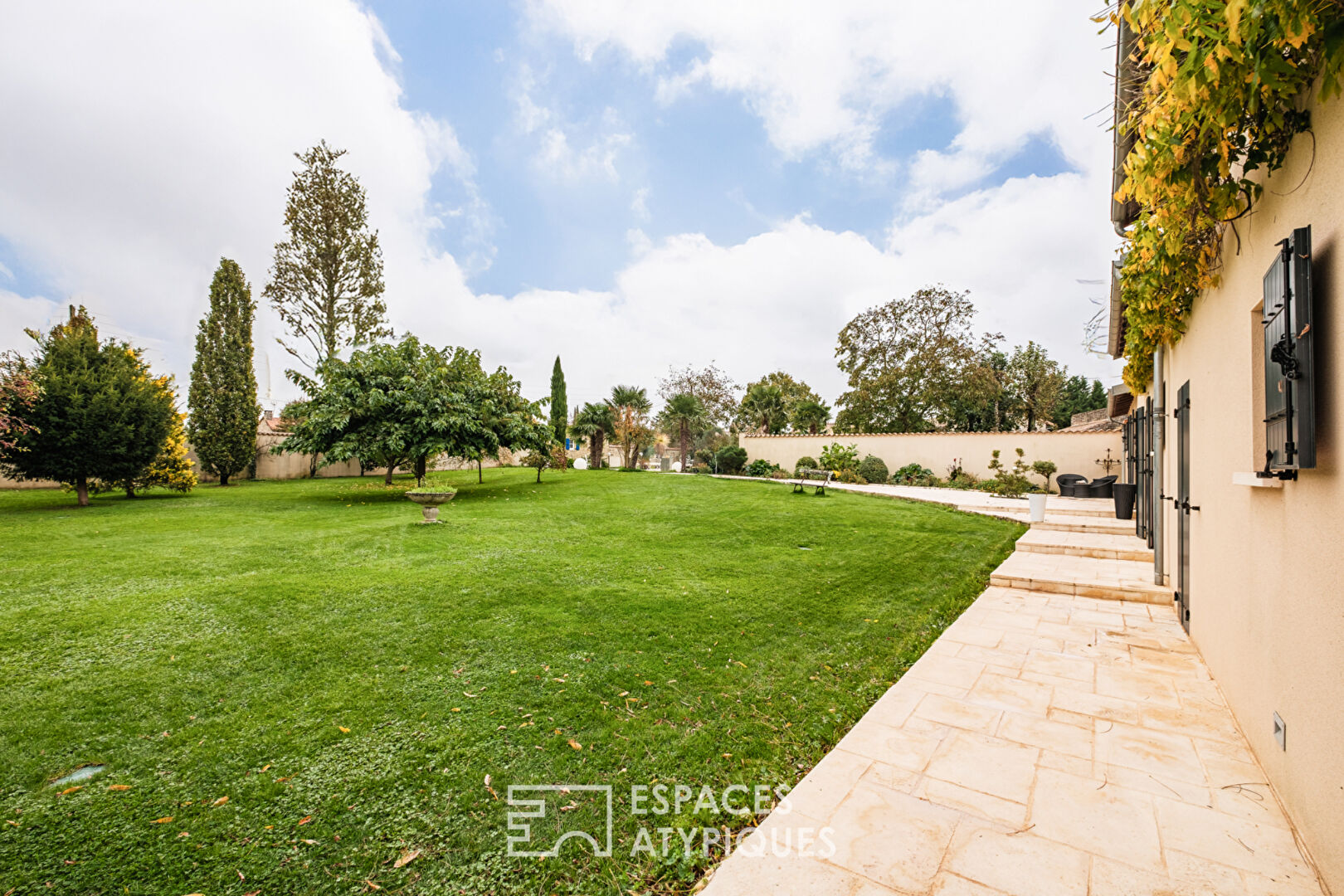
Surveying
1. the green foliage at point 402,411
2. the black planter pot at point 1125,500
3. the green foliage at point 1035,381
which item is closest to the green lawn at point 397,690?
the green foliage at point 402,411

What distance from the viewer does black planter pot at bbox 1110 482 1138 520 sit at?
32.0 ft

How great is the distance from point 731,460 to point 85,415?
64.9ft

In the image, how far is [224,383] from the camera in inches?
674

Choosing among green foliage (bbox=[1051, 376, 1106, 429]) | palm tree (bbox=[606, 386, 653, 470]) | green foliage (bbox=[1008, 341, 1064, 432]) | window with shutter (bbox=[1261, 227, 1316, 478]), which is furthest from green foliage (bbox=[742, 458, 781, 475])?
green foliage (bbox=[1051, 376, 1106, 429])

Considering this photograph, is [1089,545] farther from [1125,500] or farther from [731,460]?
[731,460]

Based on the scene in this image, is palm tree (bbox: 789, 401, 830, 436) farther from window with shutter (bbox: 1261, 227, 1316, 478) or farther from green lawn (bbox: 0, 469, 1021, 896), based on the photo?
window with shutter (bbox: 1261, 227, 1316, 478)

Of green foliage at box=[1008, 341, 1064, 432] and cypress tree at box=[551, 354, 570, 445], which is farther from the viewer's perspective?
green foliage at box=[1008, 341, 1064, 432]

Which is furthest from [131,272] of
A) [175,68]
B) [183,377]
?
[175,68]

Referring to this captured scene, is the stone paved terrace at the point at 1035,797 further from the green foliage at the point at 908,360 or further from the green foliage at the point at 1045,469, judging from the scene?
the green foliage at the point at 908,360

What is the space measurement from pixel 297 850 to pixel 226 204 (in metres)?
18.5

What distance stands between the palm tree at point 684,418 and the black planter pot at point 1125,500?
1787 centimetres

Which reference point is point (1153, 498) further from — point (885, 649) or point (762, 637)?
point (762, 637)

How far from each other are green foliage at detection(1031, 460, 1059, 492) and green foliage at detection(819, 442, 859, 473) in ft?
18.8

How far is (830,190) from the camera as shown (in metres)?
15.7
